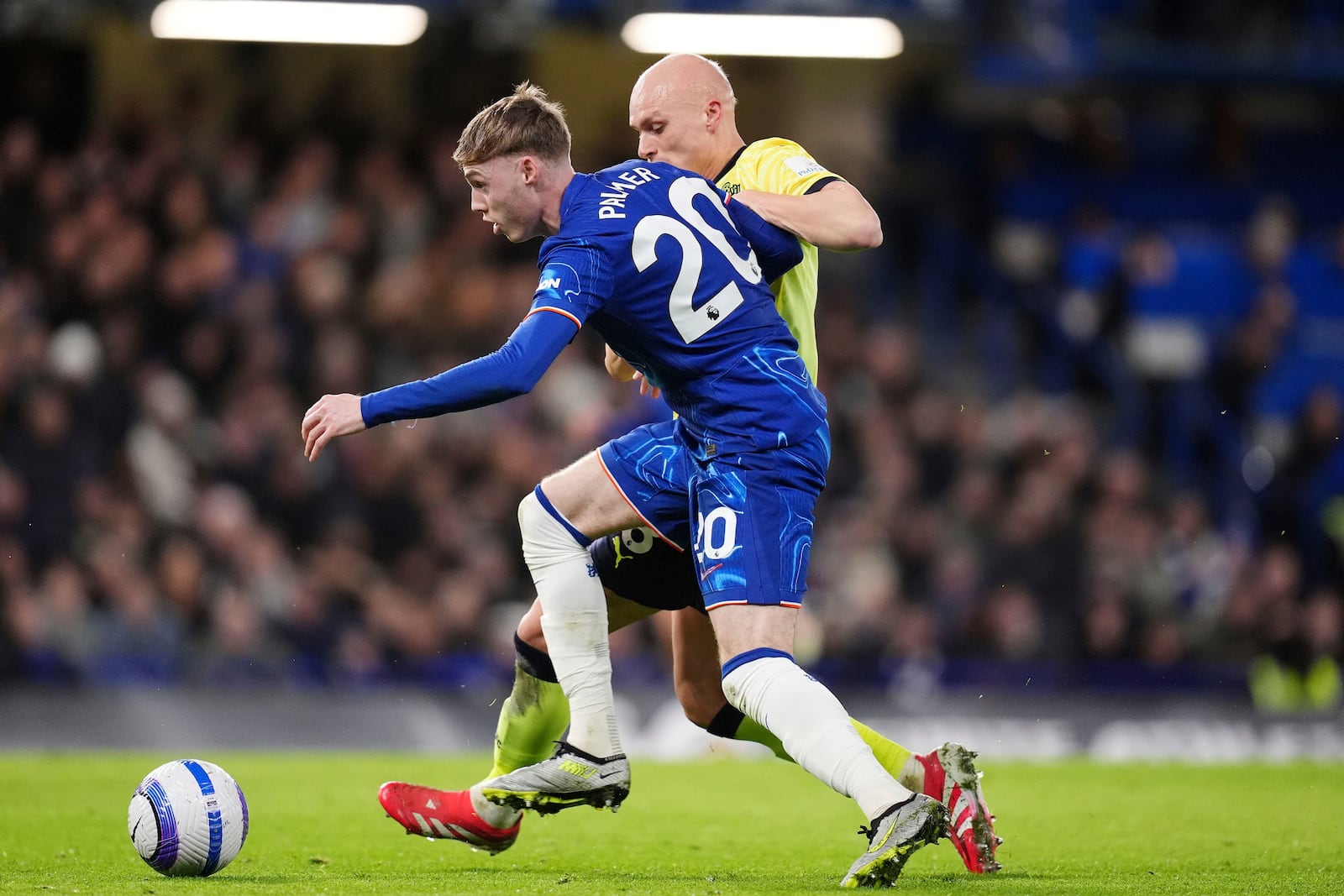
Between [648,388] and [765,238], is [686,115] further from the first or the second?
[648,388]

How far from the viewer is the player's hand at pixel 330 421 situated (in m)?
4.71

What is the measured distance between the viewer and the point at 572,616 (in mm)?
5645

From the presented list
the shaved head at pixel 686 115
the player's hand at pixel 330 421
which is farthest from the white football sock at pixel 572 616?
the shaved head at pixel 686 115

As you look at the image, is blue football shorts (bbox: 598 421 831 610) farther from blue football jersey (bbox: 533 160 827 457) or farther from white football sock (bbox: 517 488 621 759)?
white football sock (bbox: 517 488 621 759)

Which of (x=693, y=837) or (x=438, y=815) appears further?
(x=693, y=837)

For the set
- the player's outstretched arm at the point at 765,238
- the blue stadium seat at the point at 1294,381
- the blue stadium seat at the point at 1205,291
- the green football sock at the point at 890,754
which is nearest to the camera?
the player's outstretched arm at the point at 765,238

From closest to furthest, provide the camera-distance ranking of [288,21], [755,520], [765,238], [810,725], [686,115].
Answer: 1. [810,725]
2. [755,520]
3. [765,238]
4. [686,115]
5. [288,21]

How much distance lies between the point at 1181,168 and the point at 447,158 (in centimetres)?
842

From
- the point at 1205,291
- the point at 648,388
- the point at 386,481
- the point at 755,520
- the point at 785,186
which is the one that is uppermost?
the point at 1205,291

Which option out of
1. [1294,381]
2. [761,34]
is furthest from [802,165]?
[1294,381]

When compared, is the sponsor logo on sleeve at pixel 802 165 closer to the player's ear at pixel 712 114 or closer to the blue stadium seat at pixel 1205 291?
the player's ear at pixel 712 114

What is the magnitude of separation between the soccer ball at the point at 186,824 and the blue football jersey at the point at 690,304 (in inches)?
73.3

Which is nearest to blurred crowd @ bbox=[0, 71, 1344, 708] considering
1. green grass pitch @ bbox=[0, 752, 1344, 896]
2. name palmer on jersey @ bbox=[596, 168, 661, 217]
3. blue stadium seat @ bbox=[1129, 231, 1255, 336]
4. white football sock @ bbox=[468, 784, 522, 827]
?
green grass pitch @ bbox=[0, 752, 1344, 896]

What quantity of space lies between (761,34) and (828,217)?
32.7ft
